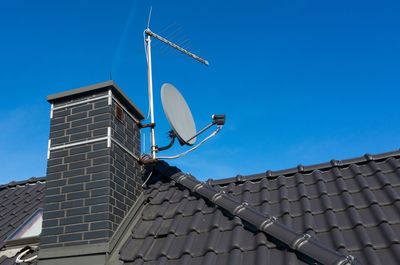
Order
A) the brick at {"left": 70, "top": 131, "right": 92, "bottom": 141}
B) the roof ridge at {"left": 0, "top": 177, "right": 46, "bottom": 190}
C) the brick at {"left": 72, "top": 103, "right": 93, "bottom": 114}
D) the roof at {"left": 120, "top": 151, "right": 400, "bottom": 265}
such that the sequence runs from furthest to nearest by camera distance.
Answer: the roof ridge at {"left": 0, "top": 177, "right": 46, "bottom": 190} < the brick at {"left": 72, "top": 103, "right": 93, "bottom": 114} < the brick at {"left": 70, "top": 131, "right": 92, "bottom": 141} < the roof at {"left": 120, "top": 151, "right": 400, "bottom": 265}

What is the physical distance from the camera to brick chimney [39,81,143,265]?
17.1 ft

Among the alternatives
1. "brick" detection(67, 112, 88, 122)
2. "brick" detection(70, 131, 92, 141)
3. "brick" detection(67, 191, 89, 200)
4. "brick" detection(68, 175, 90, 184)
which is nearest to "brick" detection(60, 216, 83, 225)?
"brick" detection(67, 191, 89, 200)

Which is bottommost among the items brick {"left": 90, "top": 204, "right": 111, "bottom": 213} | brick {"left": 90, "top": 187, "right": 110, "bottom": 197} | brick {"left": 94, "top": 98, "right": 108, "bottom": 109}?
brick {"left": 90, "top": 204, "right": 111, "bottom": 213}

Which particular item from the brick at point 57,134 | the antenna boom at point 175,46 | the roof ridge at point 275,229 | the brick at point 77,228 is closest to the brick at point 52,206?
the brick at point 77,228

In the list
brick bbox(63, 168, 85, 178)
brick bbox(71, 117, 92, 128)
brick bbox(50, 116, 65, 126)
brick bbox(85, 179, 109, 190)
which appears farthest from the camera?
brick bbox(50, 116, 65, 126)

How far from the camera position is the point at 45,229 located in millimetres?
5480

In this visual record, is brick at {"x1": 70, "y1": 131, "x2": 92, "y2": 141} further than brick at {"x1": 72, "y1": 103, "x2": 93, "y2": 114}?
No

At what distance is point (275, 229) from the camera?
4.46m

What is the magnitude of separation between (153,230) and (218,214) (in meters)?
0.90

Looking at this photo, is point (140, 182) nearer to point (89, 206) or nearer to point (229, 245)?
point (89, 206)

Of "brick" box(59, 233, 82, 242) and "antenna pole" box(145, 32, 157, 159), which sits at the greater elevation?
"antenna pole" box(145, 32, 157, 159)

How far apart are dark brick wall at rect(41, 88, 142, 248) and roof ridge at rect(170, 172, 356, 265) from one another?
1.07 m

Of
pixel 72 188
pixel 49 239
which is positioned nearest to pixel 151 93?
pixel 72 188

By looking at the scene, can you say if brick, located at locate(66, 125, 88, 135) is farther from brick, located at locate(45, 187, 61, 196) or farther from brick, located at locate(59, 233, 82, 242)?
brick, located at locate(59, 233, 82, 242)
